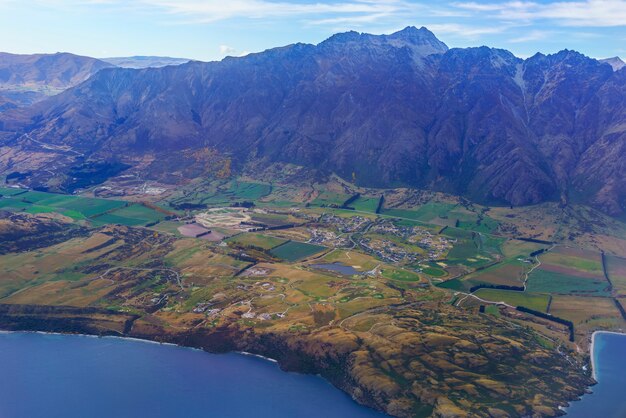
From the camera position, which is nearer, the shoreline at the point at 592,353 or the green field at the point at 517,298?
the shoreline at the point at 592,353

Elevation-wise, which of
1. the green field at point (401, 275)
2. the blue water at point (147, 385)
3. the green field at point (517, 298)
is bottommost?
the blue water at point (147, 385)

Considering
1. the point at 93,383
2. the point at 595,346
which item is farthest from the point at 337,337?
the point at 595,346

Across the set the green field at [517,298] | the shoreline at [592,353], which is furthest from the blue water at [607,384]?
the green field at [517,298]

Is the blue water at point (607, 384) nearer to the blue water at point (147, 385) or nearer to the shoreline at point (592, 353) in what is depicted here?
the shoreline at point (592, 353)

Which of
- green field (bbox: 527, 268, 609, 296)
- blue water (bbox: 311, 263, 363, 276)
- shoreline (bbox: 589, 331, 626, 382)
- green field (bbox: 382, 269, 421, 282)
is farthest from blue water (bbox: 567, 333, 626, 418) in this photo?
blue water (bbox: 311, 263, 363, 276)

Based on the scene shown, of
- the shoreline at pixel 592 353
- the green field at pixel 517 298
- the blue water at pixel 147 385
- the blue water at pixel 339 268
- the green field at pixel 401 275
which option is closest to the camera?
the blue water at pixel 147 385

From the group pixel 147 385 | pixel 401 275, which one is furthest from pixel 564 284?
pixel 147 385

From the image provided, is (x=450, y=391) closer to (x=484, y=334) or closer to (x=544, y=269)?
(x=484, y=334)

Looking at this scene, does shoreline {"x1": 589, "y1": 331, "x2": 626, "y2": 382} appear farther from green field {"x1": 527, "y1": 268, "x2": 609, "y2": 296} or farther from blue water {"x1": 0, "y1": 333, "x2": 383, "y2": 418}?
blue water {"x1": 0, "y1": 333, "x2": 383, "y2": 418}
